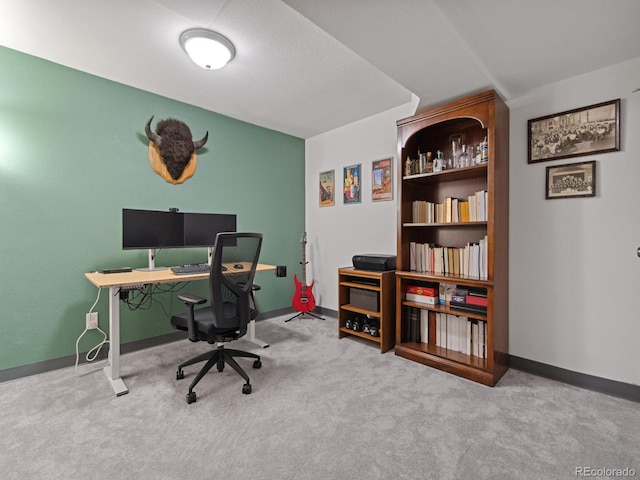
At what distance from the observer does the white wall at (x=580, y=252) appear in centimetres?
195

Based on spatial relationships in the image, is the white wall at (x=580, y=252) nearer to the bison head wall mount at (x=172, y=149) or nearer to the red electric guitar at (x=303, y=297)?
the red electric guitar at (x=303, y=297)

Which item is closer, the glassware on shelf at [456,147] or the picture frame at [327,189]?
the glassware on shelf at [456,147]

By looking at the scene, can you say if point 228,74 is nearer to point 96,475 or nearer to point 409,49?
point 409,49

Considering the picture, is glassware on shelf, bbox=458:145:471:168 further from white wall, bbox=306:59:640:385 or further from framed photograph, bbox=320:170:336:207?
framed photograph, bbox=320:170:336:207

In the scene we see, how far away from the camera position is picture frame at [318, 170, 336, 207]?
3.85 metres

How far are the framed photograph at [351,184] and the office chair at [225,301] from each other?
5.70ft

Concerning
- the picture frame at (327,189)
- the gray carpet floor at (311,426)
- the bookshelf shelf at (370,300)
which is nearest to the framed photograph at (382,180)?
the picture frame at (327,189)

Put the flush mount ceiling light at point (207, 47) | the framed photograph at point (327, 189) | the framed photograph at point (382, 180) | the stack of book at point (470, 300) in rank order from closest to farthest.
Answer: the flush mount ceiling light at point (207, 47)
the stack of book at point (470, 300)
the framed photograph at point (382, 180)
the framed photograph at point (327, 189)

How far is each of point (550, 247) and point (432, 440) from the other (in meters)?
1.71

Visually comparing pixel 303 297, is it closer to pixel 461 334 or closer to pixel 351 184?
pixel 351 184

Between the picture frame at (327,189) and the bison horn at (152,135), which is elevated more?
the bison horn at (152,135)

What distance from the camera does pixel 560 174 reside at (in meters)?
2.18

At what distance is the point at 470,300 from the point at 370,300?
89 centimetres

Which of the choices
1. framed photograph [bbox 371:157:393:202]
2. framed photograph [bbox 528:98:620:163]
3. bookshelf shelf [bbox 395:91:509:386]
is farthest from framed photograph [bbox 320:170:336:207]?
framed photograph [bbox 528:98:620:163]
